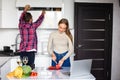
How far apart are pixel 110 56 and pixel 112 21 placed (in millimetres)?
807

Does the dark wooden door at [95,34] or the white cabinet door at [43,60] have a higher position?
the dark wooden door at [95,34]

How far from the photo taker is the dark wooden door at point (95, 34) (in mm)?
5117

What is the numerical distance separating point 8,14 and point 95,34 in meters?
2.00

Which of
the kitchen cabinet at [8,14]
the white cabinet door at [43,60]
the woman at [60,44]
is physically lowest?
the white cabinet door at [43,60]

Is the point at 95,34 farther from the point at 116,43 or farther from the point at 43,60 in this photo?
the point at 43,60

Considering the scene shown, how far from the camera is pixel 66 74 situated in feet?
8.87

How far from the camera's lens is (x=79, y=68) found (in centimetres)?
256

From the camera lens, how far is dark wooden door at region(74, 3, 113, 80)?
16.8 ft

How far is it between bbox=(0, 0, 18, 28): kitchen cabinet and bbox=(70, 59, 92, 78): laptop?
2.41m

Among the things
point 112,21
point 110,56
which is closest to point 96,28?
point 112,21

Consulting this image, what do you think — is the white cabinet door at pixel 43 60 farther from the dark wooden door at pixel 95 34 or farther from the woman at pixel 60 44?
the dark wooden door at pixel 95 34

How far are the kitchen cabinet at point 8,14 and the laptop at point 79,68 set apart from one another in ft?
7.90

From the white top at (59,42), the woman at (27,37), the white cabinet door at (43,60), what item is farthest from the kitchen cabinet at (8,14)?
the white top at (59,42)

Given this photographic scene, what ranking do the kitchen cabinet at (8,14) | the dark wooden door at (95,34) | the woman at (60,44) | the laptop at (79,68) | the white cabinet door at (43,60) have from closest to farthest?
1. the laptop at (79,68)
2. the woman at (60,44)
3. the white cabinet door at (43,60)
4. the kitchen cabinet at (8,14)
5. the dark wooden door at (95,34)
